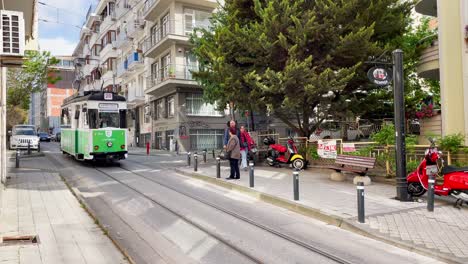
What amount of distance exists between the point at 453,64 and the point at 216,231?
1081cm

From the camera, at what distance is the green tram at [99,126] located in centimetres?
1645

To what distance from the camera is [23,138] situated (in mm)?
27766

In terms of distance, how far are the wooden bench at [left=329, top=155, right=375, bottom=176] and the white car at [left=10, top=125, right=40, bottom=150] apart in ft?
76.3

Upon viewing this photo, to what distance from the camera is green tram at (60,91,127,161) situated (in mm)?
16453

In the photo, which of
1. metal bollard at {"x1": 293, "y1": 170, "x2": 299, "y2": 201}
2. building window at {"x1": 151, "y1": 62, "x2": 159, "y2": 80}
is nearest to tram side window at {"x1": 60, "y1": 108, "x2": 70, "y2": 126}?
building window at {"x1": 151, "y1": 62, "x2": 159, "y2": 80}

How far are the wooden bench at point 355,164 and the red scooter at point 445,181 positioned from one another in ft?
5.26

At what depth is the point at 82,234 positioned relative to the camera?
21.2 feet

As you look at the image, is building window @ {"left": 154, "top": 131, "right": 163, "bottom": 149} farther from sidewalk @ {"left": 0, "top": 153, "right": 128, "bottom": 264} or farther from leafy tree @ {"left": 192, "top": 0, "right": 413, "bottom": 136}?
sidewalk @ {"left": 0, "top": 153, "right": 128, "bottom": 264}

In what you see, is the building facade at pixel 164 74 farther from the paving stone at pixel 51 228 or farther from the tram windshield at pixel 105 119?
the paving stone at pixel 51 228

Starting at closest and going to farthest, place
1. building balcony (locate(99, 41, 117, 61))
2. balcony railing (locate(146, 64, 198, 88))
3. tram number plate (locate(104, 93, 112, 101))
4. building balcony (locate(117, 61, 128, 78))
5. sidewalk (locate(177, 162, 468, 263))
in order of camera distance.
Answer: sidewalk (locate(177, 162, 468, 263)) < tram number plate (locate(104, 93, 112, 101)) < balcony railing (locate(146, 64, 198, 88)) < building balcony (locate(117, 61, 128, 78)) < building balcony (locate(99, 41, 117, 61))

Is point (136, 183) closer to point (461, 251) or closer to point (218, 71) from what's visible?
point (218, 71)

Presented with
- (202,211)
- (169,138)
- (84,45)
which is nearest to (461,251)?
(202,211)

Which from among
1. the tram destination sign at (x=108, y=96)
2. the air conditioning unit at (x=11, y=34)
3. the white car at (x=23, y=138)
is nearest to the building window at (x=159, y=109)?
the white car at (x=23, y=138)

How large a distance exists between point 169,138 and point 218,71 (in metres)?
16.8
